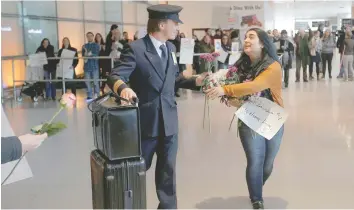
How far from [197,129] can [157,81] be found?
13.1 ft

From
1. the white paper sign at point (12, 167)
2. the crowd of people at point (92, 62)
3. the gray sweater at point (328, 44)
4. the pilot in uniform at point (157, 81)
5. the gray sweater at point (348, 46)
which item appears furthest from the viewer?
the gray sweater at point (328, 44)

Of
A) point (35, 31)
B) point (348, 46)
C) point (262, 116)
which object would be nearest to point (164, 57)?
point (262, 116)

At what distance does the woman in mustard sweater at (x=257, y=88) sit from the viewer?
3.31 metres

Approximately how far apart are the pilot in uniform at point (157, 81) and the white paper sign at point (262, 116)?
2.03 ft

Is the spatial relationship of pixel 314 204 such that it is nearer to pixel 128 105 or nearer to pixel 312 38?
pixel 128 105

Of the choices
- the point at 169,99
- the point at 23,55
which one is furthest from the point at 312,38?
the point at 169,99

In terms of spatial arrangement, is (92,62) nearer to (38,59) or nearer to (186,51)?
(38,59)

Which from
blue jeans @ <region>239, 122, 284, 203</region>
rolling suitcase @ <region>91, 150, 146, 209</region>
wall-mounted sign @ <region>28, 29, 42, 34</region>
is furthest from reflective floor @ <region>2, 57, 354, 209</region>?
wall-mounted sign @ <region>28, 29, 42, 34</region>

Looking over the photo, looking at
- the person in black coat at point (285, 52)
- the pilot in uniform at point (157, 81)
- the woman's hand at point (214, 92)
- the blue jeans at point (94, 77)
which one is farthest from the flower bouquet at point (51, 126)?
the person in black coat at point (285, 52)

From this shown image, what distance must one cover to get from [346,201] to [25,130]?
4757 mm

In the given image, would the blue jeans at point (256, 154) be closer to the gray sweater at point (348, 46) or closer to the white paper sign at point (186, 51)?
the white paper sign at point (186, 51)

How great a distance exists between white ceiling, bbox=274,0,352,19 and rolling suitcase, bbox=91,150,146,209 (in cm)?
2138

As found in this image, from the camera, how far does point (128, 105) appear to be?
7.64 ft

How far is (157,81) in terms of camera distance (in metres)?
2.97
